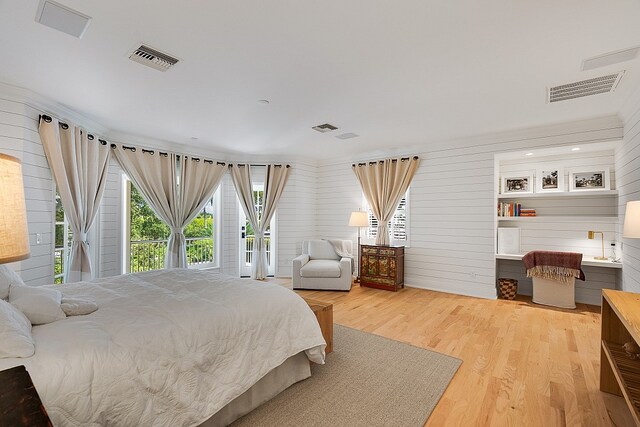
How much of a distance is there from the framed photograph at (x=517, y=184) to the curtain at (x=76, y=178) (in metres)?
6.31

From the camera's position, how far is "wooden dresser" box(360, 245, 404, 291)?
5211mm

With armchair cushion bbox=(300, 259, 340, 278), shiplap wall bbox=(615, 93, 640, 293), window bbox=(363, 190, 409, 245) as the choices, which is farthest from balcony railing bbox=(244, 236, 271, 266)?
shiplap wall bbox=(615, 93, 640, 293)

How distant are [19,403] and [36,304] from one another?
3.71 feet

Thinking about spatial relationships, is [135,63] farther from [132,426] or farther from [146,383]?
[132,426]

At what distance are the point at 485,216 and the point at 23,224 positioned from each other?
17.2 feet

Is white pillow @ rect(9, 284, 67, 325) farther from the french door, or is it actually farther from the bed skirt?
the french door

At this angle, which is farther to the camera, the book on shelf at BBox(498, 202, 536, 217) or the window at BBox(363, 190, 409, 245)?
the window at BBox(363, 190, 409, 245)

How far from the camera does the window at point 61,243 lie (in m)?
3.90

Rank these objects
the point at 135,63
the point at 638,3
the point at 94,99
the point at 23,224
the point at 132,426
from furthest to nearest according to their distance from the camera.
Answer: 1. the point at 94,99
2. the point at 135,63
3. the point at 638,3
4. the point at 132,426
5. the point at 23,224

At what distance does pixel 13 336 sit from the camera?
132 cm

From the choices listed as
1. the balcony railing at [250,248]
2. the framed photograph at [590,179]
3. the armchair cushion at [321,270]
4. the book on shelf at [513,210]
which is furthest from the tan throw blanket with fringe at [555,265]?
the balcony railing at [250,248]

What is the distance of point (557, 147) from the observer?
4.26 m

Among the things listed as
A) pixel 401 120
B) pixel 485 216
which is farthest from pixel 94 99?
pixel 485 216

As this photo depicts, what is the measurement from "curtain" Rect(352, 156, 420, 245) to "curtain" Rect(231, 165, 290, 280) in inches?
70.8
